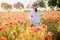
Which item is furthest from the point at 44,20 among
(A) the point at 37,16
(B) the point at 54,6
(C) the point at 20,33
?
(C) the point at 20,33

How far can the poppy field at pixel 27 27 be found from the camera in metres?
1.59

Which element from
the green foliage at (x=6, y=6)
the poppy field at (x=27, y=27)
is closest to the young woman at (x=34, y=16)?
the poppy field at (x=27, y=27)

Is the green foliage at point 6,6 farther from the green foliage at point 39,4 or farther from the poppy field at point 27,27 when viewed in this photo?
the green foliage at point 39,4

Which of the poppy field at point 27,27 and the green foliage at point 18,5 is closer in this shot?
the poppy field at point 27,27

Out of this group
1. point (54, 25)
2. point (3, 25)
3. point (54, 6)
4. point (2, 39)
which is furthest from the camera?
point (54, 6)

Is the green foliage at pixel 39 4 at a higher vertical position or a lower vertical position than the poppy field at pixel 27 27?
higher

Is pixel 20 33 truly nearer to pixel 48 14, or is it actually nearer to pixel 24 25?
pixel 24 25

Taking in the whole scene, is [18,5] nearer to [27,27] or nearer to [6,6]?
[6,6]

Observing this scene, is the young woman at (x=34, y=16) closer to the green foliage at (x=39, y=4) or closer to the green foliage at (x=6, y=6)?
the green foliage at (x=39, y=4)

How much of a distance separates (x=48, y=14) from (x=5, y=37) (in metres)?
0.59

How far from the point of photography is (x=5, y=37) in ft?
5.13

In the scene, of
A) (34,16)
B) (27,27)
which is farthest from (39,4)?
(27,27)

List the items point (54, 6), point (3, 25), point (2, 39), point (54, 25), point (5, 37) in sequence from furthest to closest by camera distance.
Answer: point (54, 6)
point (54, 25)
point (3, 25)
point (5, 37)
point (2, 39)

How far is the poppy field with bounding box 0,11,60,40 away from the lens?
159 cm
